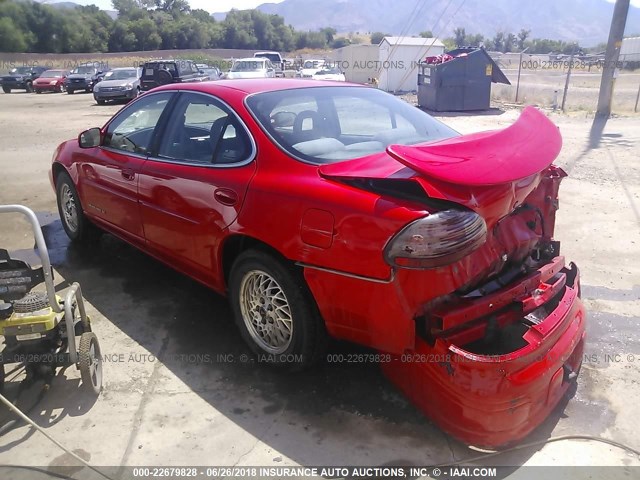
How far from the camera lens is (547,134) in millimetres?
2928

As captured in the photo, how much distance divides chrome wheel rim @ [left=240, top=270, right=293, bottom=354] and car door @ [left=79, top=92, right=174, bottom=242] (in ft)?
4.36

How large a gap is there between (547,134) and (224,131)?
1888 millimetres

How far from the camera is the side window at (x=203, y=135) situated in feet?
10.8

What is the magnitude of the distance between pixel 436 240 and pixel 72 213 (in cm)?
420

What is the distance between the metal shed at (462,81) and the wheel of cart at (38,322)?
1594cm

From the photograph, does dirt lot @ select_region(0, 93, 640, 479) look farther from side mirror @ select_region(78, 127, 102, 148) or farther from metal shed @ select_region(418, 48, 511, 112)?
metal shed @ select_region(418, 48, 511, 112)

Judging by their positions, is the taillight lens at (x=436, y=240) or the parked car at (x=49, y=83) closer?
the taillight lens at (x=436, y=240)

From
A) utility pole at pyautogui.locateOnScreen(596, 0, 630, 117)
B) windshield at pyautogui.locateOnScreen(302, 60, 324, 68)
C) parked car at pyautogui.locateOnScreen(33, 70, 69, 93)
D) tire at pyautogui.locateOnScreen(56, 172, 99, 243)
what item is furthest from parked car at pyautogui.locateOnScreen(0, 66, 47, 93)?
tire at pyautogui.locateOnScreen(56, 172, 99, 243)

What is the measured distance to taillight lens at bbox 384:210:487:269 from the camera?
2357mm

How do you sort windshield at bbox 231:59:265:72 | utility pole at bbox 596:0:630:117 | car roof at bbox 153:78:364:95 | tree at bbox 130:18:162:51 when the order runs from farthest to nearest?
tree at bbox 130:18:162:51
windshield at bbox 231:59:265:72
utility pole at bbox 596:0:630:117
car roof at bbox 153:78:364:95

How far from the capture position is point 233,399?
120 inches

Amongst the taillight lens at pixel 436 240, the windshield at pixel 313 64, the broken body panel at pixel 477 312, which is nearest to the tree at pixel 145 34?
the windshield at pixel 313 64

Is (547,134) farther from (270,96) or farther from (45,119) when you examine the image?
(45,119)

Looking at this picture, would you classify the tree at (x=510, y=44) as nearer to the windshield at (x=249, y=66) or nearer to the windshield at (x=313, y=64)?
the windshield at (x=313, y=64)
